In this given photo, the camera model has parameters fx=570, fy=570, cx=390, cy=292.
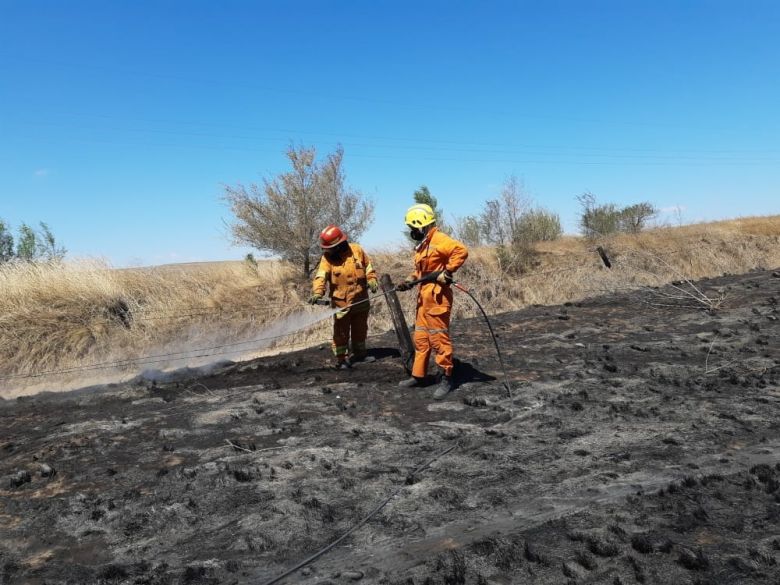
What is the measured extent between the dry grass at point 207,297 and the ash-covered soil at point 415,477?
3.44 meters

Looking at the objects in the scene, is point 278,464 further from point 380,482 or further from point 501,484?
point 501,484

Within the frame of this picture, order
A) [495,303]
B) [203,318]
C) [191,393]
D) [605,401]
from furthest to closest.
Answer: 1. [495,303]
2. [203,318]
3. [191,393]
4. [605,401]

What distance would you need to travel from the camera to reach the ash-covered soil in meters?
3.01

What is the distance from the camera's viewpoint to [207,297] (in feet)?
45.8

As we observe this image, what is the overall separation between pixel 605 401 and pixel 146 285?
11.3 metres

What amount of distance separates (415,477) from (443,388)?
6.95 feet

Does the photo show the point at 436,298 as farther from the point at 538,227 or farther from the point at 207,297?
the point at 538,227

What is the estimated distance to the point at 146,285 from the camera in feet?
44.4

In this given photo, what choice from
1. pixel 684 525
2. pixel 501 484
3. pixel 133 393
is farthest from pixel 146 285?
pixel 684 525

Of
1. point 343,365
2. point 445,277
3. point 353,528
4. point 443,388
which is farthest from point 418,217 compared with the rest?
point 353,528

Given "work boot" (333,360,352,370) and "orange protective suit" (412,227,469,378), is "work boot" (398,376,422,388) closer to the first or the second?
"orange protective suit" (412,227,469,378)

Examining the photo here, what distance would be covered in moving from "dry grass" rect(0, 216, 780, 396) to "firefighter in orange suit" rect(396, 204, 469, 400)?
4168mm

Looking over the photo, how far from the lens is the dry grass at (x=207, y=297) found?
10898 millimetres

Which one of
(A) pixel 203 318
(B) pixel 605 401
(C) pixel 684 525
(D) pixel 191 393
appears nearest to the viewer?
(C) pixel 684 525
